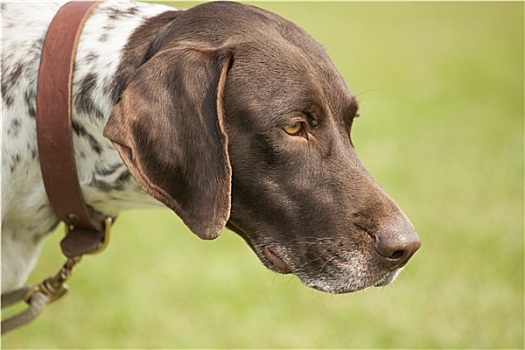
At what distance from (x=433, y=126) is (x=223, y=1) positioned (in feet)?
22.2

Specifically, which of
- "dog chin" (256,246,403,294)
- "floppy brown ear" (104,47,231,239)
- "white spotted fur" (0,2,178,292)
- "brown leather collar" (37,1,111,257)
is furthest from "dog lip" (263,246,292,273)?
"brown leather collar" (37,1,111,257)

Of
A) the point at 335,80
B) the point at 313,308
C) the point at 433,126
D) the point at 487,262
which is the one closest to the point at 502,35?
the point at 433,126

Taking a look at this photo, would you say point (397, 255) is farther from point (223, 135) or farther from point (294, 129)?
point (223, 135)

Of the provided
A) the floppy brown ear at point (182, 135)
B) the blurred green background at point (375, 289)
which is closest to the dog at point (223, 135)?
the floppy brown ear at point (182, 135)

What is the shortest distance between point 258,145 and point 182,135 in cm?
26

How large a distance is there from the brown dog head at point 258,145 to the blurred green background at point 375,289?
1.41 meters

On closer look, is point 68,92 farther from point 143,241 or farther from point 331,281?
point 143,241

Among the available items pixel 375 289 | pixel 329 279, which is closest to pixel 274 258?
pixel 329 279

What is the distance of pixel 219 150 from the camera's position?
2865mm

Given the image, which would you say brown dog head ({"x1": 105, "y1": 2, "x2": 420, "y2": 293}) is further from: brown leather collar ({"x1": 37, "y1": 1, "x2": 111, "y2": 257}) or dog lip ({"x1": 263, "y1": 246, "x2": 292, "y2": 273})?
brown leather collar ({"x1": 37, "y1": 1, "x2": 111, "y2": 257})

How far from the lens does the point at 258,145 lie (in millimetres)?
2955

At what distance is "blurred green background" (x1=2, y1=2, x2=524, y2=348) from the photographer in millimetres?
5410

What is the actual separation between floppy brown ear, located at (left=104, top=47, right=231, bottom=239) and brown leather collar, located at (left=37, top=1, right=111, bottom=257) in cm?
35

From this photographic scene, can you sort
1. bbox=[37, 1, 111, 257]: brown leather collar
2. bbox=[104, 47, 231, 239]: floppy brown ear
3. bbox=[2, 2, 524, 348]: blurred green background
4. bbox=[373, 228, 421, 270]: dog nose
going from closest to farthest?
bbox=[104, 47, 231, 239]: floppy brown ear
bbox=[373, 228, 421, 270]: dog nose
bbox=[37, 1, 111, 257]: brown leather collar
bbox=[2, 2, 524, 348]: blurred green background
